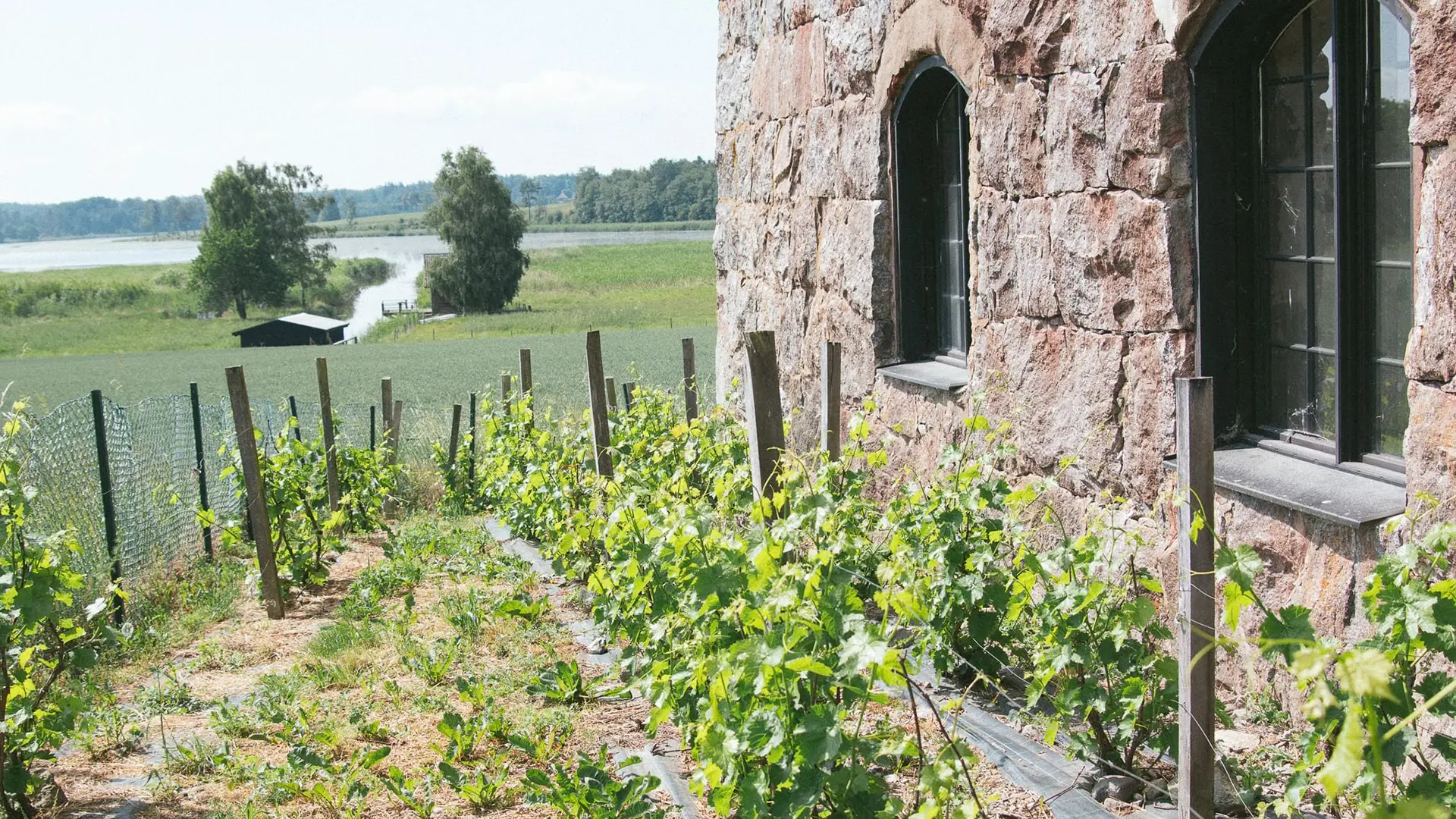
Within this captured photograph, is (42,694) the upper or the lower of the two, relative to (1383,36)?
lower

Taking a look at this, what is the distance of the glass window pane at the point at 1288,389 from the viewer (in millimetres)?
3947

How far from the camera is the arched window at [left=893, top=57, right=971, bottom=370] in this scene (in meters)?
6.02

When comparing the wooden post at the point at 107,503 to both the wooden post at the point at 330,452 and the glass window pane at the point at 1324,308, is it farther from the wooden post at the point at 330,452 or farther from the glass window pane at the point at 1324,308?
the glass window pane at the point at 1324,308

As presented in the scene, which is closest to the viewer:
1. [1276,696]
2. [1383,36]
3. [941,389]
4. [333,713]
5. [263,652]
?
[1383,36]

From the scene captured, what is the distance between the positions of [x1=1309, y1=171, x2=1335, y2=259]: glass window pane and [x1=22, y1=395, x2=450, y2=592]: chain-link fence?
4.98 meters

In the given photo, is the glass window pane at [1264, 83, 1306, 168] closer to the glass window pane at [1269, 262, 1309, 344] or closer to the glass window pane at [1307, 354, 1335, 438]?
the glass window pane at [1269, 262, 1309, 344]

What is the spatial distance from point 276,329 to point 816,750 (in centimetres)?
6031

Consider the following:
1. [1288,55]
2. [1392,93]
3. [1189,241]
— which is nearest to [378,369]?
[1189,241]

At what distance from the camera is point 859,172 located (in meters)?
6.47

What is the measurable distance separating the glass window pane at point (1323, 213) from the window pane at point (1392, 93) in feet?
0.81

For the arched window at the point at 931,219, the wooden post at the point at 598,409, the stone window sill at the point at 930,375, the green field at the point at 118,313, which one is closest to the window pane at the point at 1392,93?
the stone window sill at the point at 930,375

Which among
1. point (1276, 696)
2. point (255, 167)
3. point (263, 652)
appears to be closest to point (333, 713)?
point (263, 652)

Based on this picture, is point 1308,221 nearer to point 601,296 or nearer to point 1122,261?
point 1122,261

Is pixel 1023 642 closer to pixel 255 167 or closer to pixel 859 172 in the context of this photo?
pixel 859 172
